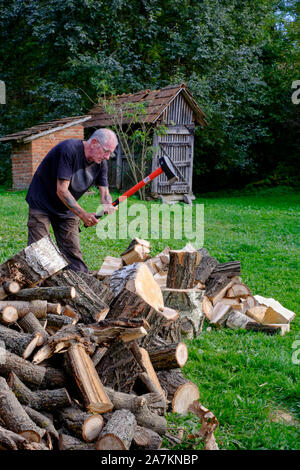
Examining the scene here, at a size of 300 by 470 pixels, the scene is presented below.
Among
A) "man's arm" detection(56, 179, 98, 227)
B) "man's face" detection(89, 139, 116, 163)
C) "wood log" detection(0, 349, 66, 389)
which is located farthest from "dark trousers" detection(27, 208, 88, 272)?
"wood log" detection(0, 349, 66, 389)

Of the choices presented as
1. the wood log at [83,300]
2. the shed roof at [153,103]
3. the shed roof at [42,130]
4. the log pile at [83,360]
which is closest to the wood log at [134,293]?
the log pile at [83,360]

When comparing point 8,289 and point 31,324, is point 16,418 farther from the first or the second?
point 8,289

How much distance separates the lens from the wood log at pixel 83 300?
3.64m

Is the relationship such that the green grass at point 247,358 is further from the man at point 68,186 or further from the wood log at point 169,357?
the man at point 68,186

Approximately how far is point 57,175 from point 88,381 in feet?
7.91

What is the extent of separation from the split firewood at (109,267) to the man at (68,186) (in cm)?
23

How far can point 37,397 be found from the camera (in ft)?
9.04

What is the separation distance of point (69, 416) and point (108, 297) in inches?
51.3

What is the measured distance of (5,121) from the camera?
814 inches

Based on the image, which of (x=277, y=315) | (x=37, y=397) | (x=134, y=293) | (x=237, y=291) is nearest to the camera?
(x=37, y=397)

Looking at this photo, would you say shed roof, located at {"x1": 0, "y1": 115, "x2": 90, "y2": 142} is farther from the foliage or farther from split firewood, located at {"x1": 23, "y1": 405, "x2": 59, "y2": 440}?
split firewood, located at {"x1": 23, "y1": 405, "x2": 59, "y2": 440}

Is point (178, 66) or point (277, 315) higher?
point (178, 66)

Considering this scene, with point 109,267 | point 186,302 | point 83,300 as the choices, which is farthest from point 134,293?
point 109,267

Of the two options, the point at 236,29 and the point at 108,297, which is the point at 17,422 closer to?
the point at 108,297
